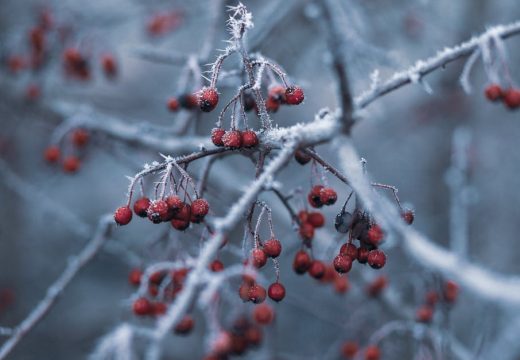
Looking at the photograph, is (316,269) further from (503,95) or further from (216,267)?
(503,95)

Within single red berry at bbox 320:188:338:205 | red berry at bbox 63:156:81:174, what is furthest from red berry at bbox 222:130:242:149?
red berry at bbox 63:156:81:174

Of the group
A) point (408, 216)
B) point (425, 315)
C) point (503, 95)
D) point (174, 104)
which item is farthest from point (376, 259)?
point (425, 315)

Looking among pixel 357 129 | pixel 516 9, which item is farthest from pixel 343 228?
pixel 357 129

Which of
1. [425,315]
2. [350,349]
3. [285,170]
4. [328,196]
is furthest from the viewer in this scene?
[285,170]

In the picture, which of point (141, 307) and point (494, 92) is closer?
point (141, 307)

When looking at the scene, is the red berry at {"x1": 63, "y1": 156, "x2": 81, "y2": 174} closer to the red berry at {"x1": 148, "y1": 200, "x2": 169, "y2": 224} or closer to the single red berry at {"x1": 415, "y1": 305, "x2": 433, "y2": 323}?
the red berry at {"x1": 148, "y1": 200, "x2": 169, "y2": 224}

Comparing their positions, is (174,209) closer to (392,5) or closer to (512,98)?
(512,98)
